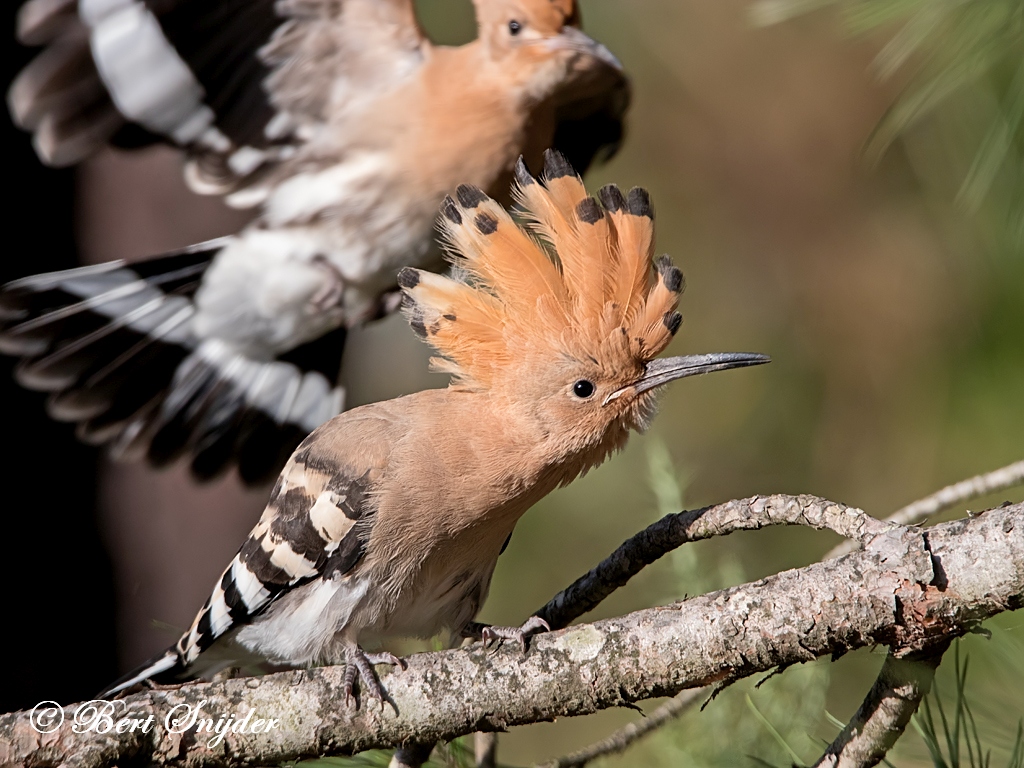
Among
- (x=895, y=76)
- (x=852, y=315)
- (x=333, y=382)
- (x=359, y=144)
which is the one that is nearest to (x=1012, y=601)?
(x=359, y=144)

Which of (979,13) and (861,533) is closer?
(861,533)

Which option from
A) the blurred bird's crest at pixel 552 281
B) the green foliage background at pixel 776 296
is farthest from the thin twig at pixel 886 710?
the green foliage background at pixel 776 296

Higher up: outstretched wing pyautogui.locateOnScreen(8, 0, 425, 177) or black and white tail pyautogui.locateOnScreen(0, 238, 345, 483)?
outstretched wing pyautogui.locateOnScreen(8, 0, 425, 177)

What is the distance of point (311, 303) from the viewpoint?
243cm

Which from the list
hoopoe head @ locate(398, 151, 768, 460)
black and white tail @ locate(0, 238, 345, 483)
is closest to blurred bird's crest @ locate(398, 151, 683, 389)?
hoopoe head @ locate(398, 151, 768, 460)

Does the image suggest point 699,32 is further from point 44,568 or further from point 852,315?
point 44,568

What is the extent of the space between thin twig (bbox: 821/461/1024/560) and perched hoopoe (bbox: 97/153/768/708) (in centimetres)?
31

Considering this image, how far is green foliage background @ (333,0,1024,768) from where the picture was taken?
2922 millimetres

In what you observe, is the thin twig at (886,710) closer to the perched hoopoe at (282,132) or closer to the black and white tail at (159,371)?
the perched hoopoe at (282,132)

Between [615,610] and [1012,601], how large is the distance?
7.33ft

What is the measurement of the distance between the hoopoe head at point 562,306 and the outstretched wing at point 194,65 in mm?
899

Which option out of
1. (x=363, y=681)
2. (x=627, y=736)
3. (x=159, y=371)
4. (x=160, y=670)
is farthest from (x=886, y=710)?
(x=159, y=371)

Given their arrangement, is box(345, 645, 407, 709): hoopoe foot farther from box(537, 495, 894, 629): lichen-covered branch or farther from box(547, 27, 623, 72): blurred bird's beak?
box(547, 27, 623, 72): blurred bird's beak

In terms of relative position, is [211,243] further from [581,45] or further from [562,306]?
[562,306]
